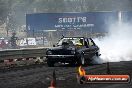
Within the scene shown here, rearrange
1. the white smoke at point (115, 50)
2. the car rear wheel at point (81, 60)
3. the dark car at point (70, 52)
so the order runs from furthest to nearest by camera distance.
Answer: the white smoke at point (115, 50)
the car rear wheel at point (81, 60)
the dark car at point (70, 52)

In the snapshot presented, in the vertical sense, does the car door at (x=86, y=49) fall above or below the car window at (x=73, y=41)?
below

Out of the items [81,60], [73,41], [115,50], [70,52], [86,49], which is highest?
[73,41]

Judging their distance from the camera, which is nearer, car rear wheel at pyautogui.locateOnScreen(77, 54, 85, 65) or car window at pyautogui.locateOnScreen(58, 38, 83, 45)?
car rear wheel at pyautogui.locateOnScreen(77, 54, 85, 65)

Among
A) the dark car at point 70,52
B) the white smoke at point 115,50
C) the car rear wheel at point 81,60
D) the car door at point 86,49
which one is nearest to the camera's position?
the dark car at point 70,52

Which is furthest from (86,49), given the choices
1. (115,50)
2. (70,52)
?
(115,50)

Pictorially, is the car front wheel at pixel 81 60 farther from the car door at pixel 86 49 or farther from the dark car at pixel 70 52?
the car door at pixel 86 49

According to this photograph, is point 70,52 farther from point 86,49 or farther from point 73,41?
point 86,49

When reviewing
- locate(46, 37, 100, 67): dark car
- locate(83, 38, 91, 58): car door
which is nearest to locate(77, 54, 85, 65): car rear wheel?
locate(46, 37, 100, 67): dark car

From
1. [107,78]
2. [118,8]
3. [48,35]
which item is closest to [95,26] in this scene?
[48,35]

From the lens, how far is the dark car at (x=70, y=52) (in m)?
20.3

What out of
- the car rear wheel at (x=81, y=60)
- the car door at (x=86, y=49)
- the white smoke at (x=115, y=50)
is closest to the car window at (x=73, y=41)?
the car door at (x=86, y=49)

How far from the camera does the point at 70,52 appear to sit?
2034cm

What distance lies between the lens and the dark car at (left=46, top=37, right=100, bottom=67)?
800 inches

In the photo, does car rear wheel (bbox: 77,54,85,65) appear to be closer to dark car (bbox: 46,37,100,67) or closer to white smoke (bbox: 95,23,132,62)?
dark car (bbox: 46,37,100,67)
